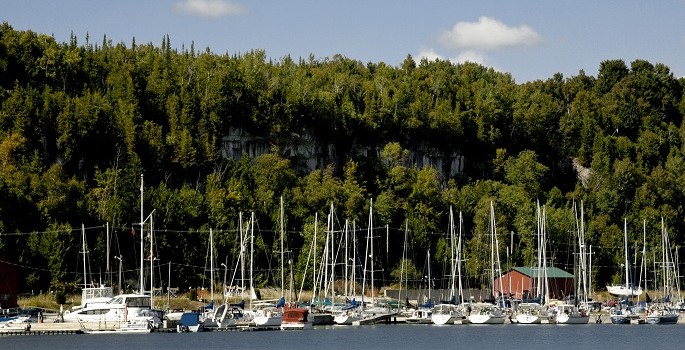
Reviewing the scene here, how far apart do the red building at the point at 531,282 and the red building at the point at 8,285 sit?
45713 millimetres

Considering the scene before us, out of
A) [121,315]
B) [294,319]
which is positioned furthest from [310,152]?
[121,315]

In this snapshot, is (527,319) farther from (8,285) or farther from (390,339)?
(8,285)

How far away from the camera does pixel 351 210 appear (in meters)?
140

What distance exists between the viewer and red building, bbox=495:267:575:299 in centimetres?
12962

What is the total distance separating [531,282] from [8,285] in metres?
50.2

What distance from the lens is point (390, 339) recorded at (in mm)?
93625

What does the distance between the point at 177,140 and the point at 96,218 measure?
20078 millimetres

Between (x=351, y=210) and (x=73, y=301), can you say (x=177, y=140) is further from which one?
(x=73, y=301)

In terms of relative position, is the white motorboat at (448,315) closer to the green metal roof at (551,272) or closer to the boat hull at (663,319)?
the boat hull at (663,319)

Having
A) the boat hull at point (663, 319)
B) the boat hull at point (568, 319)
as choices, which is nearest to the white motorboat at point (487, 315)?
the boat hull at point (568, 319)

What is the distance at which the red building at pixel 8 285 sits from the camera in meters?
107

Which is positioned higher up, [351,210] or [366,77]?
[366,77]

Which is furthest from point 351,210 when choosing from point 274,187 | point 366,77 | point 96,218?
point 366,77

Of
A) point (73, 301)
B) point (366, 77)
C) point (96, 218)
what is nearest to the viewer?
point (73, 301)
